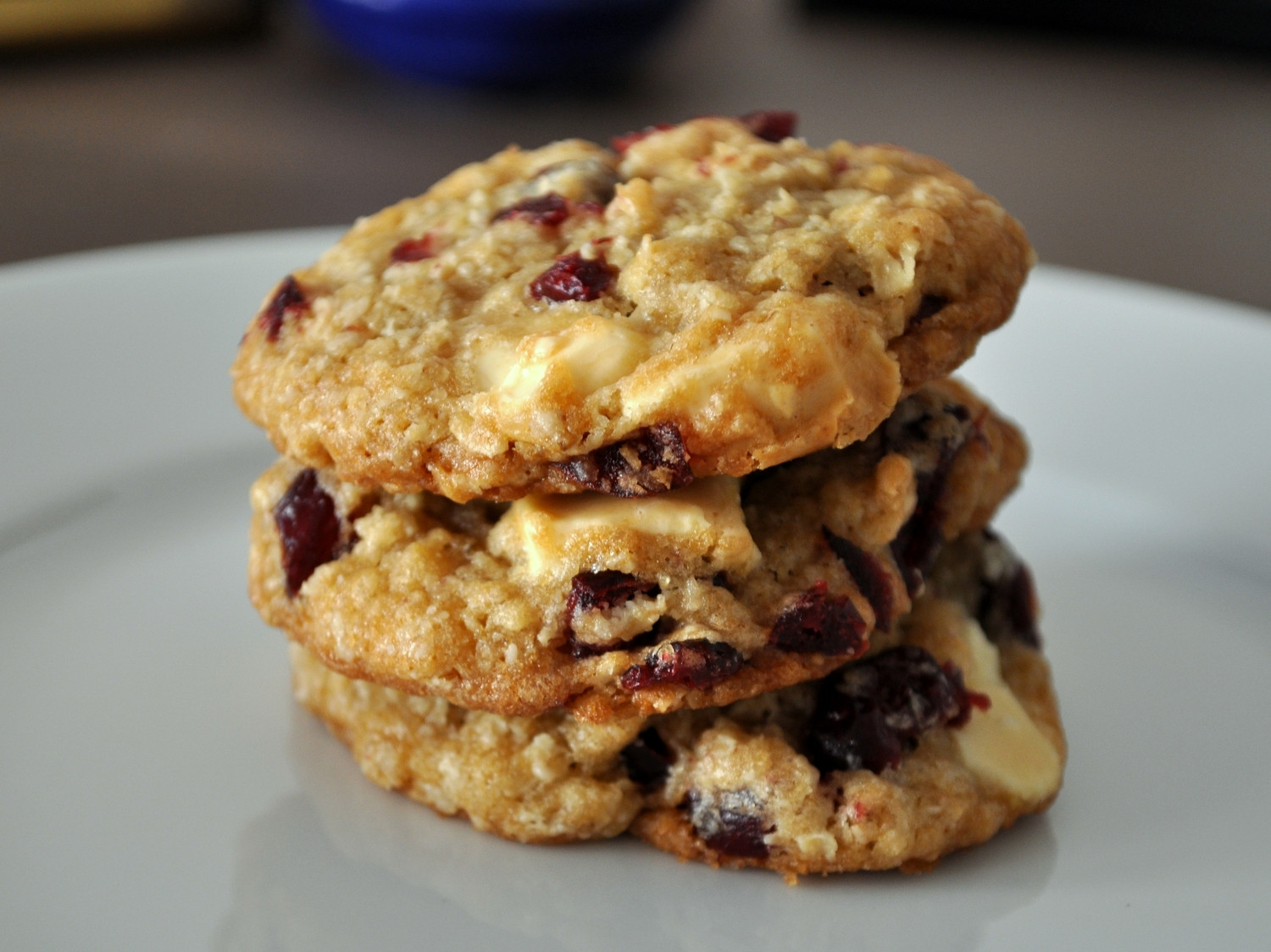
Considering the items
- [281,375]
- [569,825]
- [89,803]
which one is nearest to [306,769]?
[89,803]

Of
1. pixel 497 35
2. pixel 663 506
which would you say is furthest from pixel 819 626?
pixel 497 35

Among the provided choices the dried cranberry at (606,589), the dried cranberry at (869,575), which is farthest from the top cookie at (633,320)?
the dried cranberry at (869,575)

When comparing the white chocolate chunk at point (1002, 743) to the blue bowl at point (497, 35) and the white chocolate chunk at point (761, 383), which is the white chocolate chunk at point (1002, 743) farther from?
the blue bowl at point (497, 35)

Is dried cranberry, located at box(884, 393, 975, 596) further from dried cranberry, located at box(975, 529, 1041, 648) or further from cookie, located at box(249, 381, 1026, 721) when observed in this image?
dried cranberry, located at box(975, 529, 1041, 648)

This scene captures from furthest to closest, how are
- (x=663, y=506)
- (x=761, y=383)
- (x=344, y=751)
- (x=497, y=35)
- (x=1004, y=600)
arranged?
1. (x=497, y=35)
2. (x=1004, y=600)
3. (x=344, y=751)
4. (x=663, y=506)
5. (x=761, y=383)

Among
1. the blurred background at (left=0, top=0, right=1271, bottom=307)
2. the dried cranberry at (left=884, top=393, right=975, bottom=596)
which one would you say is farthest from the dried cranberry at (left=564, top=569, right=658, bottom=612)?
the blurred background at (left=0, top=0, right=1271, bottom=307)

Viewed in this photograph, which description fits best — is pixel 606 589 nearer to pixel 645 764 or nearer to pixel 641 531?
pixel 641 531

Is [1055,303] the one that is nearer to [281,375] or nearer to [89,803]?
[281,375]
